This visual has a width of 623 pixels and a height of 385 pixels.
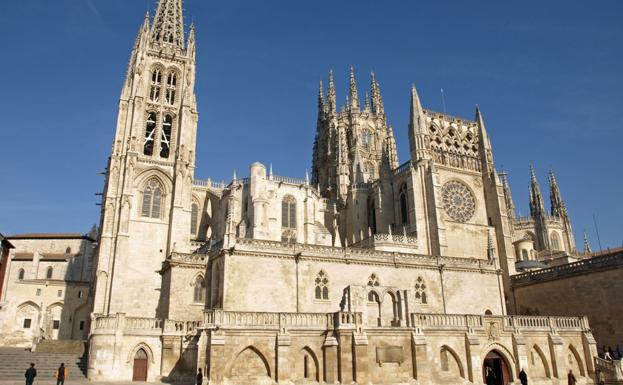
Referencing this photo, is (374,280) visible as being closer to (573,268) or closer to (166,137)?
(573,268)

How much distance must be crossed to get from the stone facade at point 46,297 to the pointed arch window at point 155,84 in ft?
54.2

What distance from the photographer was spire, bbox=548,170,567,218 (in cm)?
6750

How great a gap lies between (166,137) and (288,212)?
1369cm

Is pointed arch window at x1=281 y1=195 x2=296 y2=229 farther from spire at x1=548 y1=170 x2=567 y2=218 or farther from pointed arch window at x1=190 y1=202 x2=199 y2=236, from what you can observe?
spire at x1=548 y1=170 x2=567 y2=218

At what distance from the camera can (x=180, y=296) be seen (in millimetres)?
28328

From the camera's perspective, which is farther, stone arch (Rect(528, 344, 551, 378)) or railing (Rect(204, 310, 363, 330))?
stone arch (Rect(528, 344, 551, 378))

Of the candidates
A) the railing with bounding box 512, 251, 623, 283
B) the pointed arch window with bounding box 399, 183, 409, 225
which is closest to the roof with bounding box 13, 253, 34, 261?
the pointed arch window with bounding box 399, 183, 409, 225

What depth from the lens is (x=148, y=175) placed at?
4397 cm

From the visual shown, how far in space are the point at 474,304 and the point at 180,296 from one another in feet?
62.3

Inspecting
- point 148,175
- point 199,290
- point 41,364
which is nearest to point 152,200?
point 148,175

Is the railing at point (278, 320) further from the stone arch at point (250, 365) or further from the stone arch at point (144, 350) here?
the stone arch at point (144, 350)

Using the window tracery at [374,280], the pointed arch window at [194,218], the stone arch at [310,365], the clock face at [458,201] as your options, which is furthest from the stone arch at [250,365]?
the pointed arch window at [194,218]

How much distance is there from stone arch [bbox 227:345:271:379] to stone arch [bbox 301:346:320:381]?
1.65 metres

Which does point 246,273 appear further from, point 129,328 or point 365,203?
point 365,203
